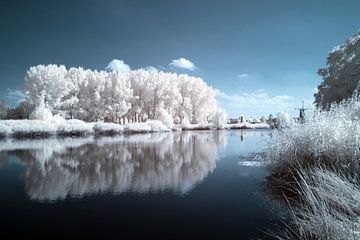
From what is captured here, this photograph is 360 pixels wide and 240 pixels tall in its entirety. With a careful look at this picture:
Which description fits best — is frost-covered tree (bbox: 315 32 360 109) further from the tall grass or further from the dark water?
the dark water

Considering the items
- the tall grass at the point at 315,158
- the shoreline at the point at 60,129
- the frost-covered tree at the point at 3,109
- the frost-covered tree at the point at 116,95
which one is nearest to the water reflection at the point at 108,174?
the tall grass at the point at 315,158

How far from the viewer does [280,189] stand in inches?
331

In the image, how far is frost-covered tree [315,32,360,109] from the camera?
18.4m

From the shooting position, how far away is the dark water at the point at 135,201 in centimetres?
562

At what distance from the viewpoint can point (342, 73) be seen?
19.5 meters

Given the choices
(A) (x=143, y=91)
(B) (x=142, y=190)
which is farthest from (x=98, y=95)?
(B) (x=142, y=190)

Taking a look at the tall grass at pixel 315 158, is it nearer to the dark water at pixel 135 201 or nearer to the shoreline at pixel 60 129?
the dark water at pixel 135 201

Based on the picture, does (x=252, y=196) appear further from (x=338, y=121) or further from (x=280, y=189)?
(x=338, y=121)

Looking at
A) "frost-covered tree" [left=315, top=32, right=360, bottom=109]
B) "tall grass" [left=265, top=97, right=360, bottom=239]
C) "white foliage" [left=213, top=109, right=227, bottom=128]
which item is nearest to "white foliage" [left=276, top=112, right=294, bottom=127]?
"tall grass" [left=265, top=97, right=360, bottom=239]

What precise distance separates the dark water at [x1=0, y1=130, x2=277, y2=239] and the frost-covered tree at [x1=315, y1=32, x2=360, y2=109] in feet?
33.9

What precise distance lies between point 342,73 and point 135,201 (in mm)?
17963

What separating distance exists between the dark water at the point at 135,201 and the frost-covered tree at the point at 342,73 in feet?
33.9

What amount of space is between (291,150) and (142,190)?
4798 millimetres

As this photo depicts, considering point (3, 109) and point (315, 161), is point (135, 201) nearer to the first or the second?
point (315, 161)
